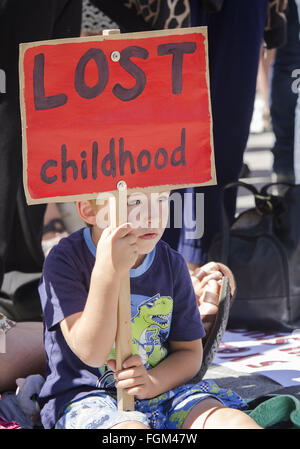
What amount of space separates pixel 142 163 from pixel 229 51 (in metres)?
1.50

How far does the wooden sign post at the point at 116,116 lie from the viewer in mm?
1573

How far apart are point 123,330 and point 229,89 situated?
166cm

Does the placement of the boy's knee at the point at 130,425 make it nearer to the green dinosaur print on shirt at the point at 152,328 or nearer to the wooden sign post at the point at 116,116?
the wooden sign post at the point at 116,116

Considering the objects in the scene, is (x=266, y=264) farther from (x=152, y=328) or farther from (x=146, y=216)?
(x=146, y=216)

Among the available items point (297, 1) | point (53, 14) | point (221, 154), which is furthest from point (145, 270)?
point (297, 1)

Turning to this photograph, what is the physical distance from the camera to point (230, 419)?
60.2 inches

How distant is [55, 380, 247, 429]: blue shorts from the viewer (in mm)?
1536

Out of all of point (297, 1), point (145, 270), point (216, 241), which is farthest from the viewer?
point (297, 1)

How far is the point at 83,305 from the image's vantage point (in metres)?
1.63

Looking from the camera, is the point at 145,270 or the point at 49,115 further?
the point at 145,270

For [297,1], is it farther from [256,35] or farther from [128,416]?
[128,416]

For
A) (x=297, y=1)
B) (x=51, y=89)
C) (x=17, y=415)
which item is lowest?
(x=17, y=415)

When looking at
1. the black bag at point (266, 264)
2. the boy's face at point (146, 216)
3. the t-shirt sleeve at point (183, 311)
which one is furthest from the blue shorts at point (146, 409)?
the black bag at point (266, 264)
